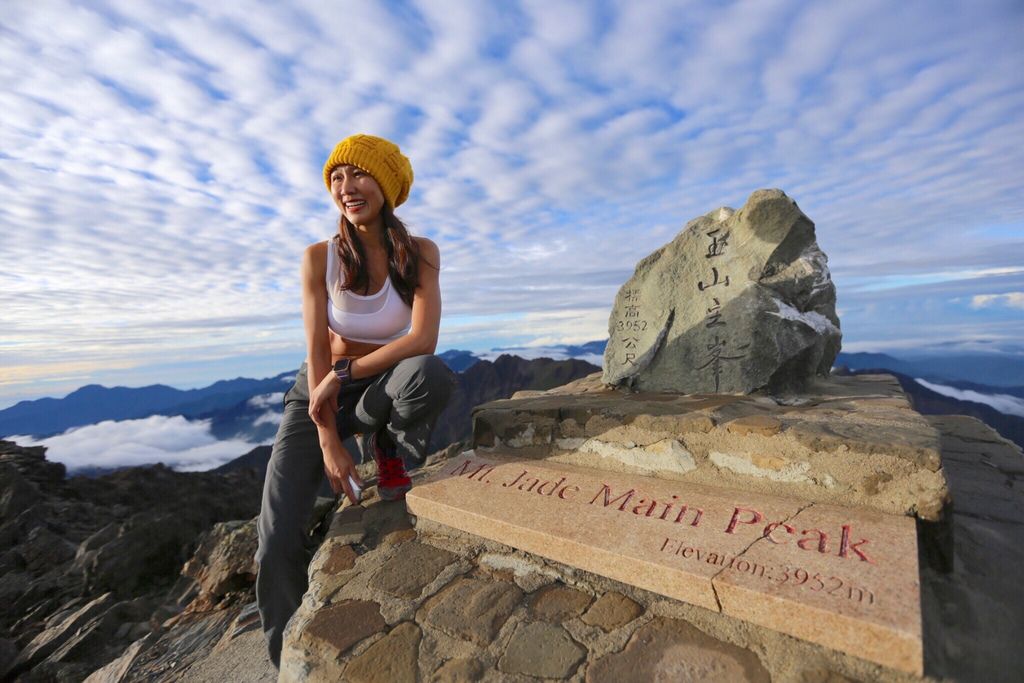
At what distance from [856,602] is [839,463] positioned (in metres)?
0.85

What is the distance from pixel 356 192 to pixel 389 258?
392 millimetres

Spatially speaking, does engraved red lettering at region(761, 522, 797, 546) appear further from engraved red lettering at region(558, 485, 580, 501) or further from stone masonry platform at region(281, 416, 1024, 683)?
engraved red lettering at region(558, 485, 580, 501)

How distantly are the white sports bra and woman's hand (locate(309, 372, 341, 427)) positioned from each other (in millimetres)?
316

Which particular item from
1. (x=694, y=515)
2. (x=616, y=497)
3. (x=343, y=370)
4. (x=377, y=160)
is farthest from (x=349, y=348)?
(x=694, y=515)

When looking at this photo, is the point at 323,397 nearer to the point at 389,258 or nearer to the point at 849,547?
the point at 389,258

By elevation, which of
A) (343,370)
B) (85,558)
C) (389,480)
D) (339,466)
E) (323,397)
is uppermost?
(343,370)

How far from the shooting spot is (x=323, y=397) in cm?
263

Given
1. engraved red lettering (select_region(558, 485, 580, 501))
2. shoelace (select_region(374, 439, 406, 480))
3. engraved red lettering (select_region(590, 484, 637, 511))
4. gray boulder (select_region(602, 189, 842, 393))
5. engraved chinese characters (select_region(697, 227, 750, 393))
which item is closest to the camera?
engraved red lettering (select_region(590, 484, 637, 511))

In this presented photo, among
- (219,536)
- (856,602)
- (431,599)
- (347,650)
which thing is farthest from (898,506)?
(219,536)

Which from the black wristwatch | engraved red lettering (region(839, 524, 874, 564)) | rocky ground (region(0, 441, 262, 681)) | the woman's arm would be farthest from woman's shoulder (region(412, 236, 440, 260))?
rocky ground (region(0, 441, 262, 681))

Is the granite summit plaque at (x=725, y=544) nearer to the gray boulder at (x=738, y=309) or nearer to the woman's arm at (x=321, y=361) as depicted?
the woman's arm at (x=321, y=361)

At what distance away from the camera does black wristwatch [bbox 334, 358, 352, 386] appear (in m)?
2.63

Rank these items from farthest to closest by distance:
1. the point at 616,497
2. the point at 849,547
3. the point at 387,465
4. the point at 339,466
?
the point at 387,465
the point at 339,466
the point at 616,497
the point at 849,547

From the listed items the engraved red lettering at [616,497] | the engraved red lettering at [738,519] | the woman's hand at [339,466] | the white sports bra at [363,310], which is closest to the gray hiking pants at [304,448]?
the woman's hand at [339,466]
